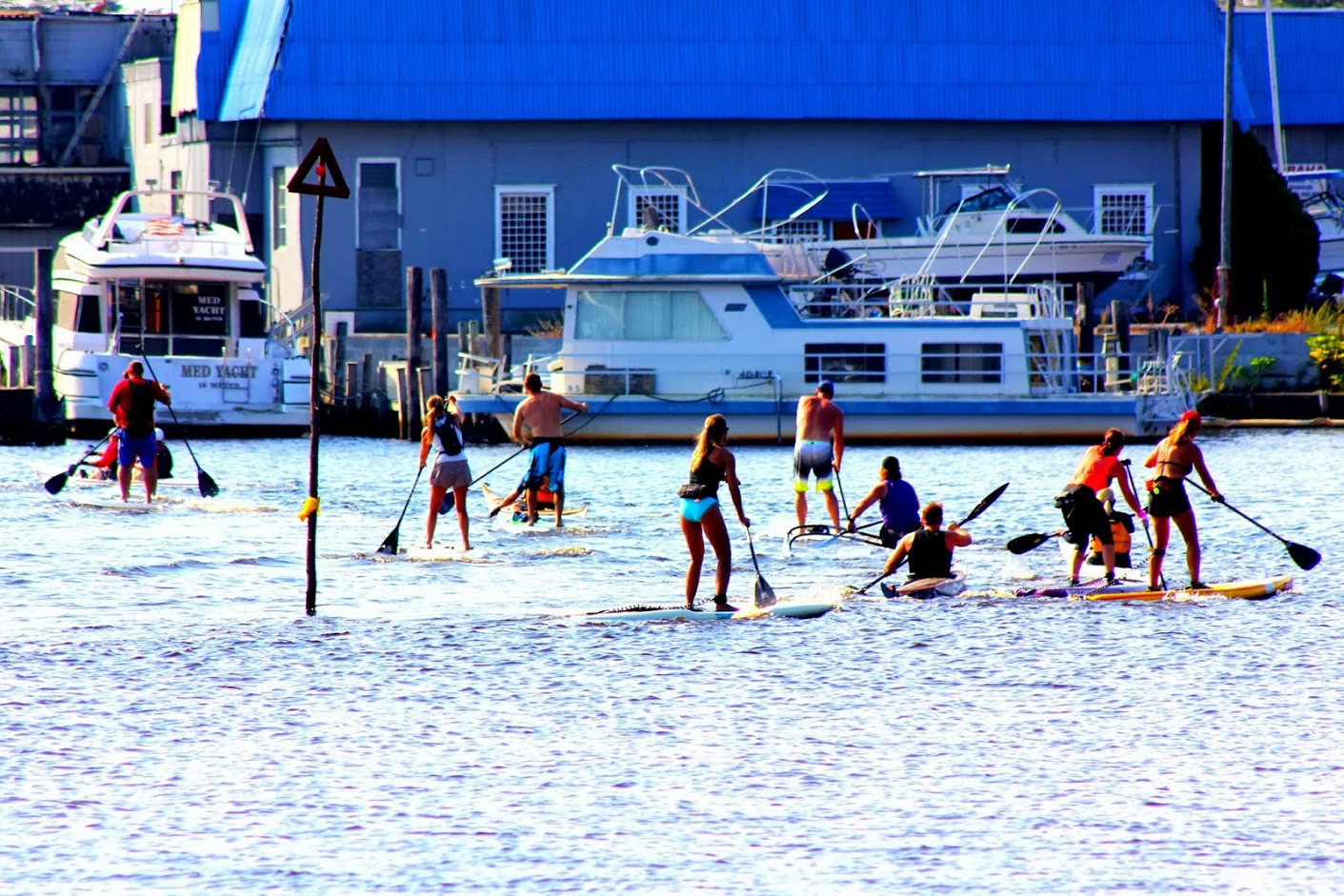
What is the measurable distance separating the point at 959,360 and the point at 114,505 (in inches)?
595

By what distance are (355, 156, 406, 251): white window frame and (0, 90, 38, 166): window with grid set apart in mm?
17710

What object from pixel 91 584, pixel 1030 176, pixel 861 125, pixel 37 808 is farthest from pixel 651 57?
pixel 37 808

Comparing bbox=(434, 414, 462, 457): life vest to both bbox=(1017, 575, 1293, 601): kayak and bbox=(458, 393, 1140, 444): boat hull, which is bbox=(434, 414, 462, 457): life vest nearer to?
bbox=(1017, 575, 1293, 601): kayak

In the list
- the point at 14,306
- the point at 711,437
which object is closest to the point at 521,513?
the point at 711,437

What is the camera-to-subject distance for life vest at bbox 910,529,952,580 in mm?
18188

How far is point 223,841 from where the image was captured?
10.3 m

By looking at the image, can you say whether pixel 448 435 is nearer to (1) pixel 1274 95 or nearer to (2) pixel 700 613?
(2) pixel 700 613

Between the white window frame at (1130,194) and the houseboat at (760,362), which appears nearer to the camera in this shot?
the houseboat at (760,362)

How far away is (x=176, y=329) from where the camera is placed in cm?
3922

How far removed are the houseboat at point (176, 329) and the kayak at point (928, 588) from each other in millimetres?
21846

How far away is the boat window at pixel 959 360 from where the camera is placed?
36250 mm

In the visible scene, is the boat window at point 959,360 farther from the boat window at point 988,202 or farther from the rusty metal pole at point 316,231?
the rusty metal pole at point 316,231

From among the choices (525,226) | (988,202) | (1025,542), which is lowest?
(1025,542)

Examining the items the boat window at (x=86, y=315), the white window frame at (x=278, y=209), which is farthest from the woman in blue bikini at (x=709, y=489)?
the white window frame at (x=278, y=209)
